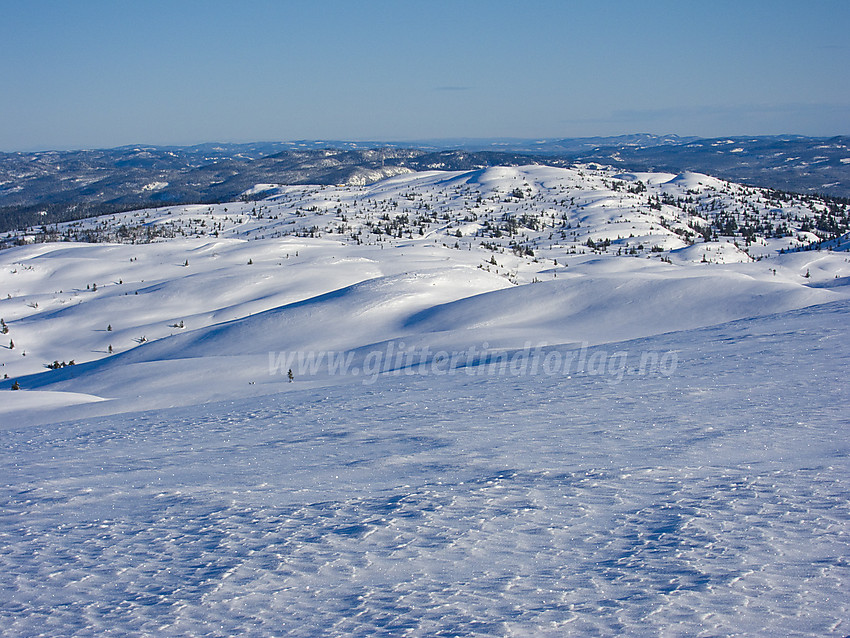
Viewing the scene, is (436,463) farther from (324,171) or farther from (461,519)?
(324,171)

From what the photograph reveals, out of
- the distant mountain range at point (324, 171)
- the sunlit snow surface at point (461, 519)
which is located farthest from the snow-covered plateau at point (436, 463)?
the distant mountain range at point (324, 171)

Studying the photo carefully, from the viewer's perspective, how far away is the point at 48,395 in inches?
412

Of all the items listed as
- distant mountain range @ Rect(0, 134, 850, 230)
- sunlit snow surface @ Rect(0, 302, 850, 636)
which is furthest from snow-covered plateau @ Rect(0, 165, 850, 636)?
distant mountain range @ Rect(0, 134, 850, 230)

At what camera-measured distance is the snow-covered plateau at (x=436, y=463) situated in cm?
333

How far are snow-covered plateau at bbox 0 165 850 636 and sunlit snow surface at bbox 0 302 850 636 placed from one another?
0.02 metres

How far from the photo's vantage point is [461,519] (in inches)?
168

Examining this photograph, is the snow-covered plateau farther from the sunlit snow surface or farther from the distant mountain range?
the distant mountain range

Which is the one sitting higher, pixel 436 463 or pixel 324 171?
pixel 324 171

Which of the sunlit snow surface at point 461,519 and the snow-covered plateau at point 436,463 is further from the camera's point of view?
the snow-covered plateau at point 436,463

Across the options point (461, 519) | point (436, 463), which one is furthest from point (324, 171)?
point (461, 519)

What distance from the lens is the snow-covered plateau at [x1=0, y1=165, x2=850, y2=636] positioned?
333 centimetres

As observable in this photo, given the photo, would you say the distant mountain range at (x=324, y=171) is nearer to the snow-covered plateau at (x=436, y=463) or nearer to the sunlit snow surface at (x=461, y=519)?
the snow-covered plateau at (x=436, y=463)

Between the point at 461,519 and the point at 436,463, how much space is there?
124cm

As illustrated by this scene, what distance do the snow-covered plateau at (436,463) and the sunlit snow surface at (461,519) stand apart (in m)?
0.02
